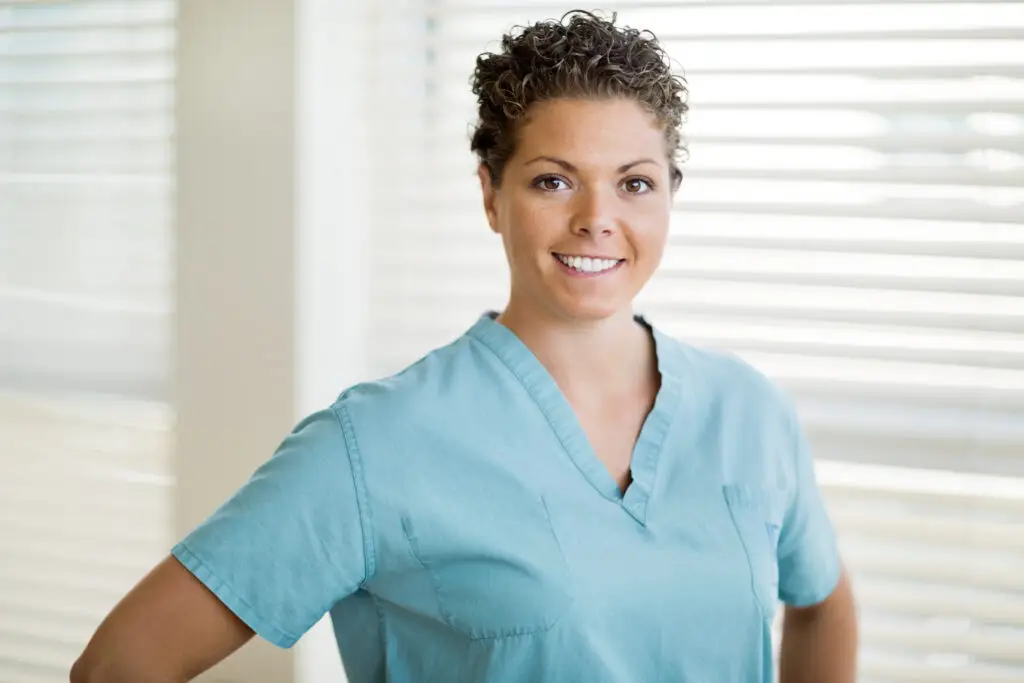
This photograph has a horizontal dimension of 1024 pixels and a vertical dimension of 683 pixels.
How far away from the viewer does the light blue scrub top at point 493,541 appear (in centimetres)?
107

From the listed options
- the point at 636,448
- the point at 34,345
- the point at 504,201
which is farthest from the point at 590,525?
the point at 34,345

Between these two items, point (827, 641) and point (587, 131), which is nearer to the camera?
point (587, 131)

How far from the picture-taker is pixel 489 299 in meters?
1.72

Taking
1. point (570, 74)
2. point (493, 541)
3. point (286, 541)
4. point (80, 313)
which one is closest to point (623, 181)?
point (570, 74)

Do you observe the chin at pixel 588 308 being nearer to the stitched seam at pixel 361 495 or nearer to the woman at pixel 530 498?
the woman at pixel 530 498

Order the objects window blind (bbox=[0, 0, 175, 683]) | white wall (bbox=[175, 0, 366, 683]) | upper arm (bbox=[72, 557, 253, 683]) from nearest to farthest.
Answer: upper arm (bbox=[72, 557, 253, 683]) < white wall (bbox=[175, 0, 366, 683]) < window blind (bbox=[0, 0, 175, 683])

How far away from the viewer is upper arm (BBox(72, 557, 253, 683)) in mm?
1038

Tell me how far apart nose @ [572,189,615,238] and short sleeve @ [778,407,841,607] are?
1.30ft

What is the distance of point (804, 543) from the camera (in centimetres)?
130

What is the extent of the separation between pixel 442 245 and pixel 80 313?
71cm

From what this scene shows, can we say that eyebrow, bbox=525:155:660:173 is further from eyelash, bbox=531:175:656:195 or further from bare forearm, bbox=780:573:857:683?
bare forearm, bbox=780:573:857:683

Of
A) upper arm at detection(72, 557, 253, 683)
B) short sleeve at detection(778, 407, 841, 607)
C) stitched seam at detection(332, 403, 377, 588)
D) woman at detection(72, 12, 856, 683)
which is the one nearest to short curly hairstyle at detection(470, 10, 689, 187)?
woman at detection(72, 12, 856, 683)

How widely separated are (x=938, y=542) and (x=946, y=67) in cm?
70

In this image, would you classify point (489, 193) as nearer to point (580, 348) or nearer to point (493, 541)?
point (580, 348)
